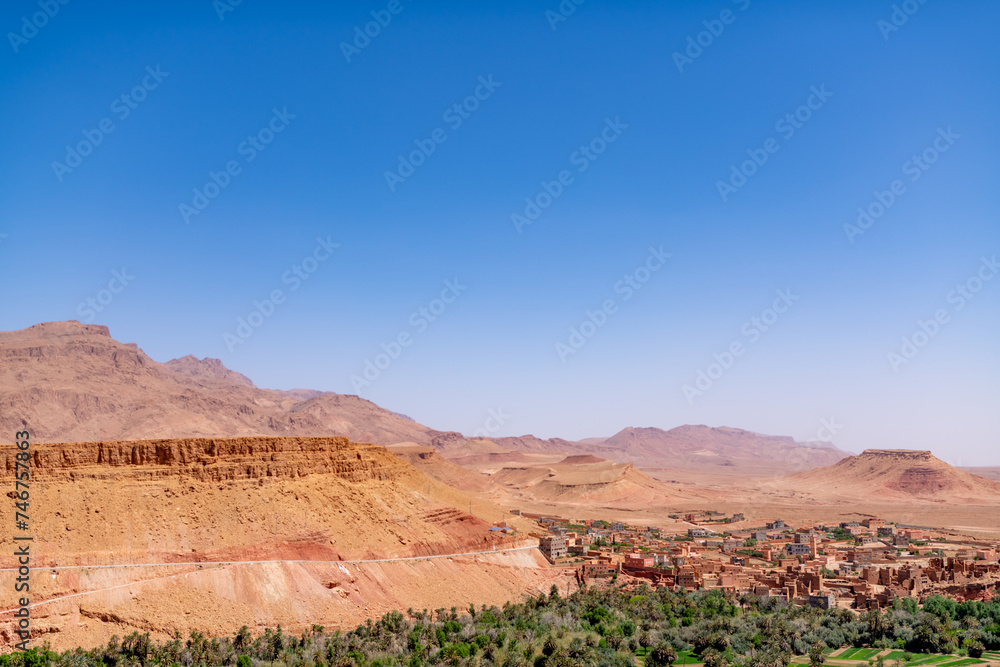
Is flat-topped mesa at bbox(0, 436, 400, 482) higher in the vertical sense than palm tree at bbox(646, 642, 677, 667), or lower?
higher

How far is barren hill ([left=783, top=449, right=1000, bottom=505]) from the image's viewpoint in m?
154

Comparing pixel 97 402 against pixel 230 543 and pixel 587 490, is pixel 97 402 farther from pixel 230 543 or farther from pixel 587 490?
pixel 230 543

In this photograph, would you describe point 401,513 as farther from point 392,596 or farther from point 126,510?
point 126,510

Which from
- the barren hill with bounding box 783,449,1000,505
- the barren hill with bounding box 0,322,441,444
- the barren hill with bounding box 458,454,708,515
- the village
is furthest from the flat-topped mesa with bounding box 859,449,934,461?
the barren hill with bounding box 0,322,441,444

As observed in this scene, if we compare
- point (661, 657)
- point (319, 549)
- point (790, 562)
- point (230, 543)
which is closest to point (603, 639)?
point (661, 657)

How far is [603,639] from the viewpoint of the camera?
43.8 meters

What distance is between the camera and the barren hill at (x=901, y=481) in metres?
154

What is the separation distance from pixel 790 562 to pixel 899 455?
411ft

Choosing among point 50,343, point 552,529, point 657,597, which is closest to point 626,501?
point 552,529

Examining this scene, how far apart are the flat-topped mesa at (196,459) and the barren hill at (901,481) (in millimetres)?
125921

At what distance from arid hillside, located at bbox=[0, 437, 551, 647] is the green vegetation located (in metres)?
2.33

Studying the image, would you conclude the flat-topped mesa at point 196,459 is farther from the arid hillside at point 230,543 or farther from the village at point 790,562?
the village at point 790,562

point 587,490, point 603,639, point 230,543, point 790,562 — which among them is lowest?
point 603,639

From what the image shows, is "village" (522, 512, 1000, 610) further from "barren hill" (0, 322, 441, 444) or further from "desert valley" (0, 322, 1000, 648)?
"barren hill" (0, 322, 441, 444)
